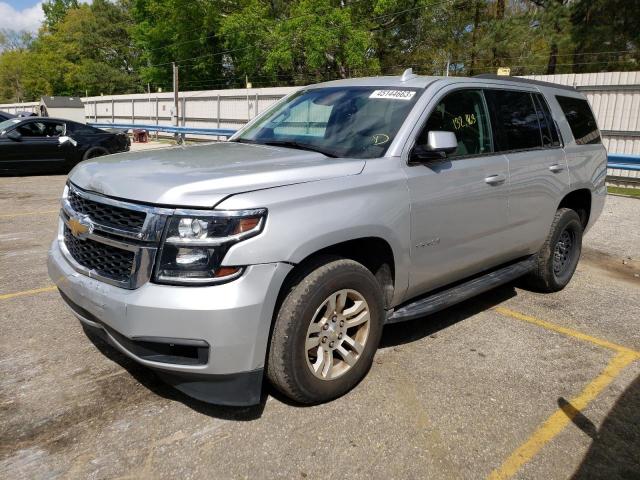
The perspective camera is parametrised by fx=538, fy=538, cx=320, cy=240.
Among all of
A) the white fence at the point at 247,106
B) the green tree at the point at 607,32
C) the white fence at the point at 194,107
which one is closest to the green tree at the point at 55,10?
the white fence at the point at 247,106

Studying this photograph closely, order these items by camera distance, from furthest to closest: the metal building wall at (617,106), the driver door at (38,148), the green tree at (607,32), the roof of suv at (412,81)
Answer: the green tree at (607,32) → the metal building wall at (617,106) → the driver door at (38,148) → the roof of suv at (412,81)

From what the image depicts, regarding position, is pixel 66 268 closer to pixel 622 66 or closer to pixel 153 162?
pixel 153 162

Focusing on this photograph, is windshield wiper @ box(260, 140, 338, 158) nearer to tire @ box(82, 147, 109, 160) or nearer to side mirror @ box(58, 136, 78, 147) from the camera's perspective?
side mirror @ box(58, 136, 78, 147)

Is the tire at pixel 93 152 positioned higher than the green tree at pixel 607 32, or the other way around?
the green tree at pixel 607 32

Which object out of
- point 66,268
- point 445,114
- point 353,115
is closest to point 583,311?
point 445,114

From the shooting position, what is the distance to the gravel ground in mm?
2648

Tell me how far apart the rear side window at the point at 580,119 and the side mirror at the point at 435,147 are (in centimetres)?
226

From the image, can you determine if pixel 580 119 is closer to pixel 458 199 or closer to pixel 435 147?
pixel 458 199

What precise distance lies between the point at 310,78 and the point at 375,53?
4508mm

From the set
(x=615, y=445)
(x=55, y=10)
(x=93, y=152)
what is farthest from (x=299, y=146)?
(x=55, y=10)

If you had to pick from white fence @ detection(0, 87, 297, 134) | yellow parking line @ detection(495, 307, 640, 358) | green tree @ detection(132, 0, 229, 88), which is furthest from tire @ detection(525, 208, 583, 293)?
green tree @ detection(132, 0, 229, 88)

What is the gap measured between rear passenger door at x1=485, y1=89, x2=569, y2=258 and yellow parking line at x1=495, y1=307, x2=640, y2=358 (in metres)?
0.54

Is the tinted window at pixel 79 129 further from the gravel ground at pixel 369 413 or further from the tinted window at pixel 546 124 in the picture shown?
the tinted window at pixel 546 124

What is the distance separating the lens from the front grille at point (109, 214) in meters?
2.69
